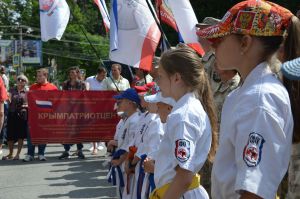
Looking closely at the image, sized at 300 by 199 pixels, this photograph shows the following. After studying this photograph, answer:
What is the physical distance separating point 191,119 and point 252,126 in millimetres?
1070

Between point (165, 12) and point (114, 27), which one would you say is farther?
point (165, 12)

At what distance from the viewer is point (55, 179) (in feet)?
31.5

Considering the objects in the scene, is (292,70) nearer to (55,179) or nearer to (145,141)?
(145,141)

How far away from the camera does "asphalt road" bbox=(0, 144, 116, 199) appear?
8.34m

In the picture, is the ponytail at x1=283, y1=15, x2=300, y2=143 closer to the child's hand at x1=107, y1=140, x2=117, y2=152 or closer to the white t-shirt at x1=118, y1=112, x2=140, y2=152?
the white t-shirt at x1=118, y1=112, x2=140, y2=152

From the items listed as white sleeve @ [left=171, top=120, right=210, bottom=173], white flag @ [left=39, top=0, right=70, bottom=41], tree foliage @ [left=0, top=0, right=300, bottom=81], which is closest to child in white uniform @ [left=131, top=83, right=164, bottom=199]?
white sleeve @ [left=171, top=120, right=210, bottom=173]

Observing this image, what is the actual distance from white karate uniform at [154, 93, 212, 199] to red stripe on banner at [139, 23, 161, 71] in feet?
10.1

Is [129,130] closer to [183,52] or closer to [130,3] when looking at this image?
[130,3]

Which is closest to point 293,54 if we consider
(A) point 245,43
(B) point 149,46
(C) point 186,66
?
(A) point 245,43

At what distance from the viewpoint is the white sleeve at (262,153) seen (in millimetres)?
2061

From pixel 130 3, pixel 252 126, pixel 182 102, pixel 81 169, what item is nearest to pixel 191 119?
pixel 182 102

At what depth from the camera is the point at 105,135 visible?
12.0 m

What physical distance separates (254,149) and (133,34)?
4.80 m

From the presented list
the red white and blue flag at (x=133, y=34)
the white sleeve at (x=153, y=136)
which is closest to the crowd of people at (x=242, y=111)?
the white sleeve at (x=153, y=136)
